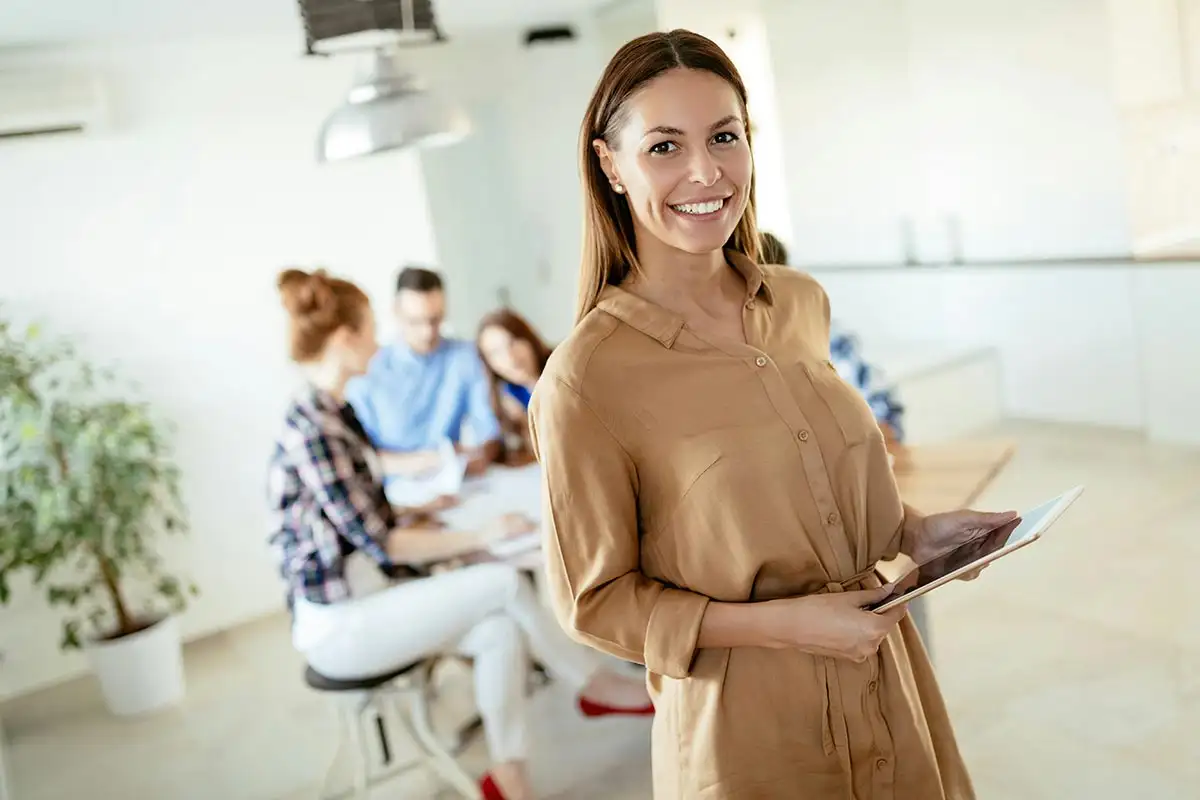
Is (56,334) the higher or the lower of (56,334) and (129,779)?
the higher

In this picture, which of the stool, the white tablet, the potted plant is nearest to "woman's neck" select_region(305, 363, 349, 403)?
the stool

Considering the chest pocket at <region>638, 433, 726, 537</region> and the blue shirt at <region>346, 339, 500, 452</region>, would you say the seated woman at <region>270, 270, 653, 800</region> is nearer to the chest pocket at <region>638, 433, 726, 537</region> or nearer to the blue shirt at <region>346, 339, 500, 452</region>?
the blue shirt at <region>346, 339, 500, 452</region>

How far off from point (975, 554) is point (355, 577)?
188 centimetres

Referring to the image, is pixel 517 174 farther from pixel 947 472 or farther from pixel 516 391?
pixel 947 472

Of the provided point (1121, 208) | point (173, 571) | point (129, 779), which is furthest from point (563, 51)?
point (129, 779)

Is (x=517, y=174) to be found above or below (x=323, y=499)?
above

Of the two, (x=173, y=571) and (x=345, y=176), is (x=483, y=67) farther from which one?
(x=173, y=571)

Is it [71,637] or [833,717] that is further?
[71,637]

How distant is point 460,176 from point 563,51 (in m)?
0.98

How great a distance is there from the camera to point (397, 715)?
2.93 meters

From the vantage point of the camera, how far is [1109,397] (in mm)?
5289

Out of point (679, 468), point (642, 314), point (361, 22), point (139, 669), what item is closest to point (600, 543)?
point (679, 468)

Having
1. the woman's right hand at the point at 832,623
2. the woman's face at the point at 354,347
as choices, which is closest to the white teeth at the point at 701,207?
the woman's right hand at the point at 832,623

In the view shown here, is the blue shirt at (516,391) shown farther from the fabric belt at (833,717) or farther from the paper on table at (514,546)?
the fabric belt at (833,717)
